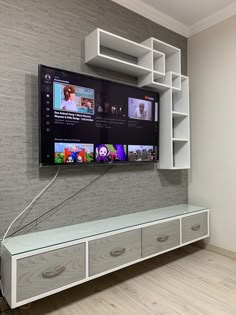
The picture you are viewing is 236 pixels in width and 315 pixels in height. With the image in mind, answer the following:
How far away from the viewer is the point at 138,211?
249 cm

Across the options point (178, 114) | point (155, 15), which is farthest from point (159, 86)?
point (155, 15)

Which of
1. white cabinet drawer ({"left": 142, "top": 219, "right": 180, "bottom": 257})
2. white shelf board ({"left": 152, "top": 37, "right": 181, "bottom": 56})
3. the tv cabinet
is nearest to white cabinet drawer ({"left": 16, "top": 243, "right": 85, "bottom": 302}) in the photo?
the tv cabinet

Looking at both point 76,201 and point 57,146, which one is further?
point 76,201

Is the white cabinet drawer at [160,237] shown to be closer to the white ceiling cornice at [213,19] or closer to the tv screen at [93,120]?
the tv screen at [93,120]

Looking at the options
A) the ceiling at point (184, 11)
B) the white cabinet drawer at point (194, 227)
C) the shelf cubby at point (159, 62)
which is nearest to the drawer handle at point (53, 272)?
the white cabinet drawer at point (194, 227)

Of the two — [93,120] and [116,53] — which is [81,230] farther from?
[116,53]

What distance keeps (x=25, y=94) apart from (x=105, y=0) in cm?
125

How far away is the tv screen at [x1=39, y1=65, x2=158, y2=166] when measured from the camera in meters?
1.82

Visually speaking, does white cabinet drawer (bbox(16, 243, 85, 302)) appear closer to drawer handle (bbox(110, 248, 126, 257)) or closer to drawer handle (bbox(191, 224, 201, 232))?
drawer handle (bbox(110, 248, 126, 257))

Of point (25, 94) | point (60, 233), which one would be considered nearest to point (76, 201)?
point (60, 233)

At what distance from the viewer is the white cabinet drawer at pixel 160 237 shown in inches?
81.7

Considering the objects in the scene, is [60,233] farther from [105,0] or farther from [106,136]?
[105,0]

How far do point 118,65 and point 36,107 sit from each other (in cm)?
85

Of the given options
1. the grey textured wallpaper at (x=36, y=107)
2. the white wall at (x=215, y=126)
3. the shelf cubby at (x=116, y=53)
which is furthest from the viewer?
the white wall at (x=215, y=126)
